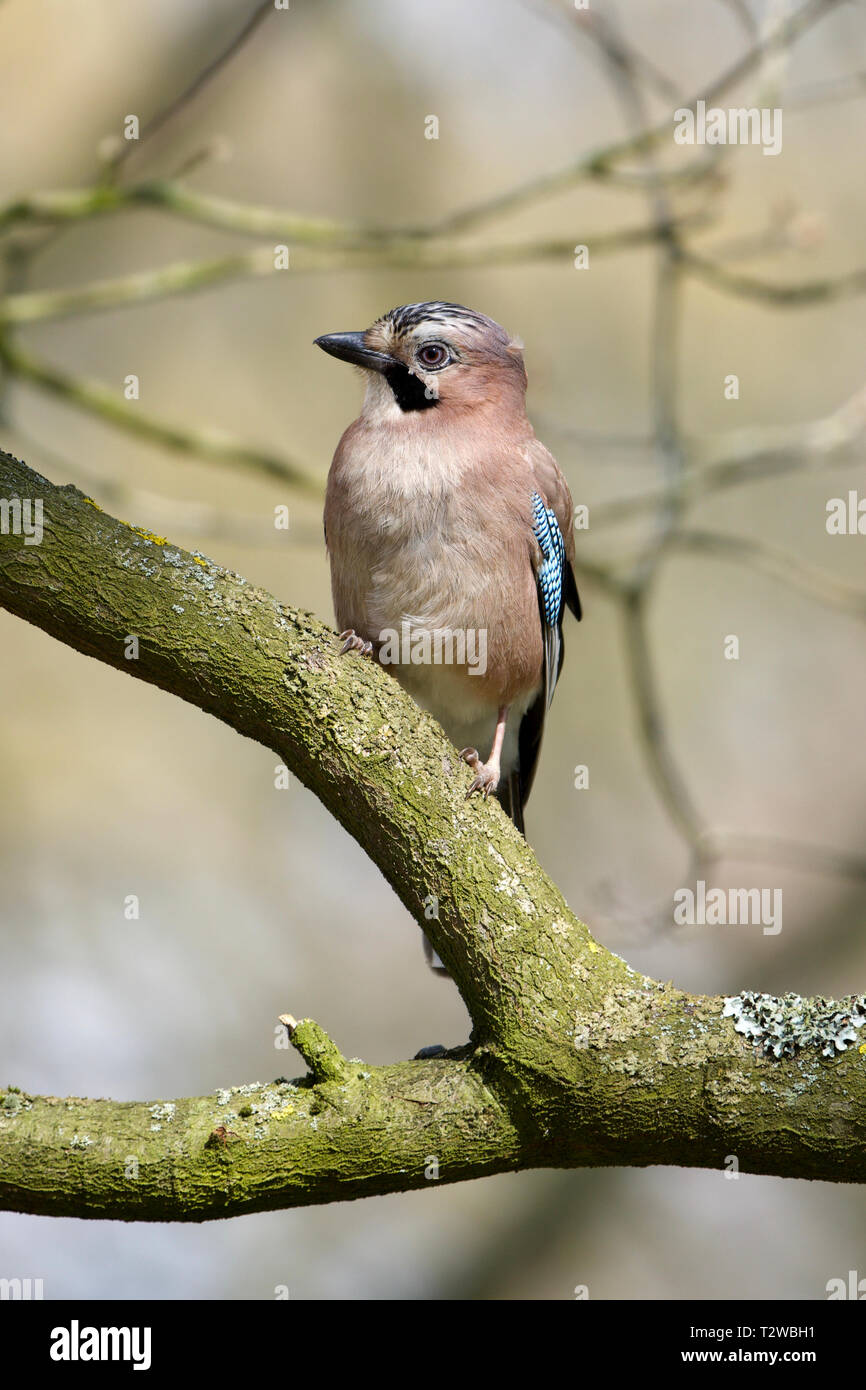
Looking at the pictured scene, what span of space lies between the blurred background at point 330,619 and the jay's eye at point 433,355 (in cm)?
328

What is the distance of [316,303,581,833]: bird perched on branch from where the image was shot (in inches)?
203

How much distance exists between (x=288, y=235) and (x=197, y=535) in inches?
62.2

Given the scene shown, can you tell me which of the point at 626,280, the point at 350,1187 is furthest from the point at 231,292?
the point at 350,1187

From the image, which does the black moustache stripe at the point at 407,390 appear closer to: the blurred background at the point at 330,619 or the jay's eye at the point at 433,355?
the jay's eye at the point at 433,355

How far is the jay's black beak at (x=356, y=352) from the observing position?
541 centimetres

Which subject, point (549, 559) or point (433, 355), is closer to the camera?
point (433, 355)

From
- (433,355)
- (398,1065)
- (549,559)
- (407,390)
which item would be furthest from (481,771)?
(433,355)

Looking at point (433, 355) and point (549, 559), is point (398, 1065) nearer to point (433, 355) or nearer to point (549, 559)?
point (549, 559)

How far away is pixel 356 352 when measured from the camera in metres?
5.41

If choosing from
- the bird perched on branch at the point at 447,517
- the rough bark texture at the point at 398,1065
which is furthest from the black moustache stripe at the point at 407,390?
the rough bark texture at the point at 398,1065

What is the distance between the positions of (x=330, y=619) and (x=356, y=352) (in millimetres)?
5627

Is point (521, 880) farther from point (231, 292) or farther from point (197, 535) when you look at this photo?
point (231, 292)

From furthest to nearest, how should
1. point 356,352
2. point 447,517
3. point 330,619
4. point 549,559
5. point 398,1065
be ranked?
point 330,619, point 549,559, point 356,352, point 447,517, point 398,1065

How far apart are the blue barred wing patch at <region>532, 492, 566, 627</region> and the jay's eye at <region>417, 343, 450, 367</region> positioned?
635 millimetres
